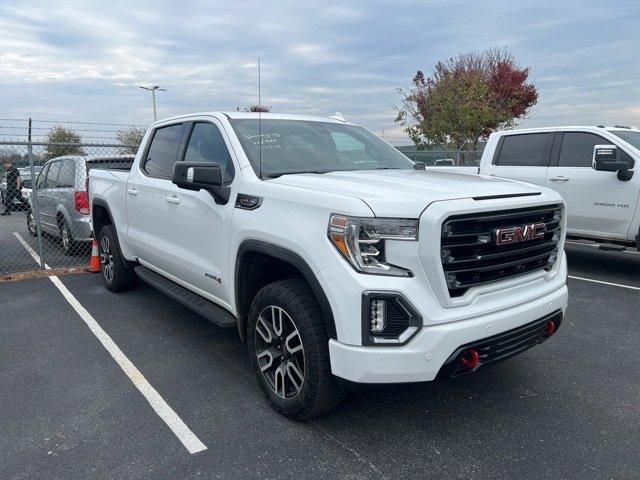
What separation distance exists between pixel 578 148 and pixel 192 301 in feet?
20.3

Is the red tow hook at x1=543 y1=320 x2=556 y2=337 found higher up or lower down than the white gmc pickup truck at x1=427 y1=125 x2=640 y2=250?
lower down

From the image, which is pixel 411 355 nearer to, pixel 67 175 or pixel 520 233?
pixel 520 233

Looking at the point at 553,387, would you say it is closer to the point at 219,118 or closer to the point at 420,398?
the point at 420,398

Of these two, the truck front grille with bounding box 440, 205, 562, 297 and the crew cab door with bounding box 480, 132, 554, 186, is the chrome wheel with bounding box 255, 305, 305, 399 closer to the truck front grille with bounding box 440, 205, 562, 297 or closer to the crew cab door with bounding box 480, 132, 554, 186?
the truck front grille with bounding box 440, 205, 562, 297

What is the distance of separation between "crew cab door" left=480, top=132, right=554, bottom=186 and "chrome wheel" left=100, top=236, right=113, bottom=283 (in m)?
5.96

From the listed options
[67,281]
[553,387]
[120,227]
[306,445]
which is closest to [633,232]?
[553,387]

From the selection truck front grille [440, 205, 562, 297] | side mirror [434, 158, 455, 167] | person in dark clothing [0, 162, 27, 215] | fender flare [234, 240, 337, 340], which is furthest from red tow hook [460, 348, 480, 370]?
person in dark clothing [0, 162, 27, 215]

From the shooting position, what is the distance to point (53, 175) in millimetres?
9117

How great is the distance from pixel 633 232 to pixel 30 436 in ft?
23.3

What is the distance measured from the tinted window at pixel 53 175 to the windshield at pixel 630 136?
8.89 m

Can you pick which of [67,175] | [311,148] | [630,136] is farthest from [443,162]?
[311,148]

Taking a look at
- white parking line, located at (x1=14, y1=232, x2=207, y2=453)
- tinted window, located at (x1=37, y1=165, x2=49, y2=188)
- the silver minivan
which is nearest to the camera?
white parking line, located at (x1=14, y1=232, x2=207, y2=453)

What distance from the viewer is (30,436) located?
3.11 m

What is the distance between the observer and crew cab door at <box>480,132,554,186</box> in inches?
311
